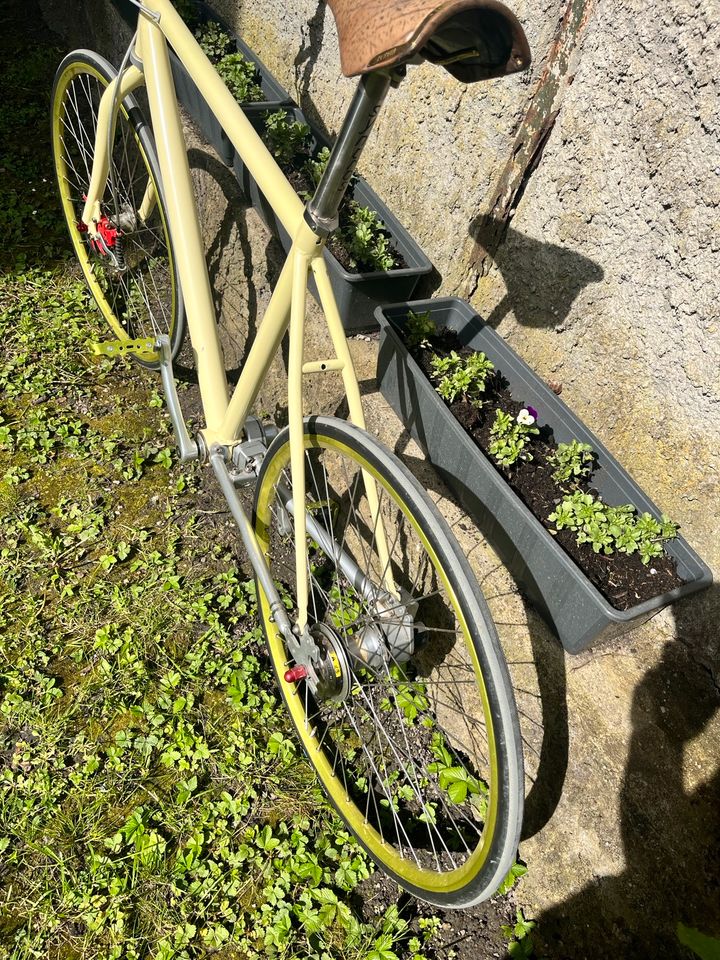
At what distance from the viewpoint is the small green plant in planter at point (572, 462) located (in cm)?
179

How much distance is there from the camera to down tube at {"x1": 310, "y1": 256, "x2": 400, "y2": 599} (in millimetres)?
1459

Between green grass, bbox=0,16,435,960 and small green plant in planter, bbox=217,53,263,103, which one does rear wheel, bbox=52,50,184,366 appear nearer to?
green grass, bbox=0,16,435,960

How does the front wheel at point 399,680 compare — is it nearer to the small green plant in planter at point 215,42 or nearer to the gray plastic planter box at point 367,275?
the gray plastic planter box at point 367,275

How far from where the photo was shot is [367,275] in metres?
2.13

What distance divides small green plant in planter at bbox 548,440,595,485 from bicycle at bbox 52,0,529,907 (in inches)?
17.2

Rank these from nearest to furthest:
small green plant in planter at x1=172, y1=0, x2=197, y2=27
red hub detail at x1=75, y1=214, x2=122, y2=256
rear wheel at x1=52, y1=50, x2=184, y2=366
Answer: rear wheel at x1=52, y1=50, x2=184, y2=366 → red hub detail at x1=75, y1=214, x2=122, y2=256 → small green plant in planter at x1=172, y1=0, x2=197, y2=27

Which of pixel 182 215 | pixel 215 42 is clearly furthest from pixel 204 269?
pixel 215 42

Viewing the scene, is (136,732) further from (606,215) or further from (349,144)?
(606,215)

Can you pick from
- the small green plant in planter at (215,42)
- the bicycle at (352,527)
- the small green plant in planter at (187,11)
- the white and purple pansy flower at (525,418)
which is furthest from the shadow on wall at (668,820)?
the small green plant in planter at (187,11)

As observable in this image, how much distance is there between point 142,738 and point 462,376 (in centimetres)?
140

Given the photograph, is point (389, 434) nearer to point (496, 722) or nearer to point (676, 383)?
point (676, 383)

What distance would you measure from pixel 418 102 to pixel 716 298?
4.18ft

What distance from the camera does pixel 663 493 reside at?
67.2 inches

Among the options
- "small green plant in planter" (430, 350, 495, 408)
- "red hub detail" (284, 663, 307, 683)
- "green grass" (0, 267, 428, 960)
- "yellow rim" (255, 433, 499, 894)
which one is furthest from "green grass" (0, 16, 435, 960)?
"small green plant in planter" (430, 350, 495, 408)
